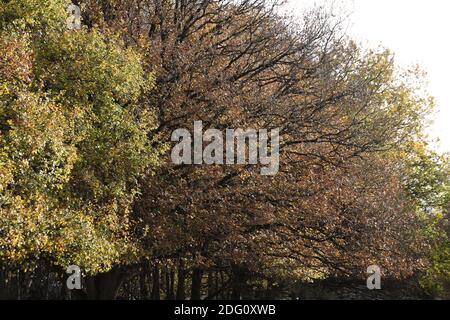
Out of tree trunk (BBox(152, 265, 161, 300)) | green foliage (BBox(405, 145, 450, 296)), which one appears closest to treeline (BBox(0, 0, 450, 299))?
tree trunk (BBox(152, 265, 161, 300))

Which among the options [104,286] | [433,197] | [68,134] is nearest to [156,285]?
[104,286]

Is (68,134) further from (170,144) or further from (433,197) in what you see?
(433,197)

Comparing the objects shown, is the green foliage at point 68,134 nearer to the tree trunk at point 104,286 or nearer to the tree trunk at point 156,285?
the tree trunk at point 104,286

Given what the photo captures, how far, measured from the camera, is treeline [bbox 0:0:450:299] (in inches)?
637

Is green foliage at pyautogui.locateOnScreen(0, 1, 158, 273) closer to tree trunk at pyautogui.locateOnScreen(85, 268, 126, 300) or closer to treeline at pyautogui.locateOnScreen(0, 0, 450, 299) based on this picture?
treeline at pyautogui.locateOnScreen(0, 0, 450, 299)

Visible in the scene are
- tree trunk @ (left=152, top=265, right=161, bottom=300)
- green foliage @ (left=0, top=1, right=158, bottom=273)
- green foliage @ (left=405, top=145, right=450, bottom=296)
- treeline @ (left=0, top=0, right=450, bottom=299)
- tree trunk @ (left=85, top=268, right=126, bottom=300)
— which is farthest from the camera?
green foliage @ (left=405, top=145, right=450, bottom=296)

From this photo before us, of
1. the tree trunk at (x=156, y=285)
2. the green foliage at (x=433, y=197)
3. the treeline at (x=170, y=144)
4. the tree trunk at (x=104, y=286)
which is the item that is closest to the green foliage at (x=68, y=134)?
the treeline at (x=170, y=144)

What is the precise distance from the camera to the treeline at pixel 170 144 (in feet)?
53.1

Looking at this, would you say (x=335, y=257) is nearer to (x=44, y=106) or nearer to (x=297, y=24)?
(x=297, y=24)

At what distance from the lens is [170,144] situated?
20828mm

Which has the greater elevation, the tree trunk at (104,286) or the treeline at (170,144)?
the treeline at (170,144)

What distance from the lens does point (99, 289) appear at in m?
23.8

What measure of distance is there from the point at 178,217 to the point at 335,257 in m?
6.37
